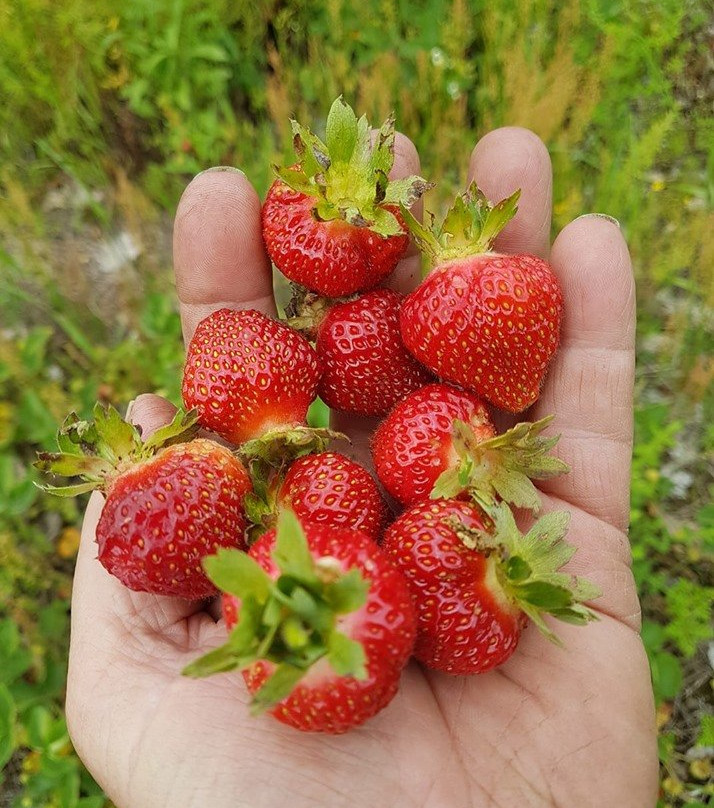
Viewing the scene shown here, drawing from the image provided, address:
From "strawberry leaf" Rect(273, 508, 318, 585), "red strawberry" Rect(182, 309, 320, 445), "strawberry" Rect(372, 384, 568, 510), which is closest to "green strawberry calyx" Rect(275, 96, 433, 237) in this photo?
"red strawberry" Rect(182, 309, 320, 445)

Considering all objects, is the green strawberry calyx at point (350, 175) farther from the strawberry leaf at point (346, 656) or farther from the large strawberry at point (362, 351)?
the strawberry leaf at point (346, 656)

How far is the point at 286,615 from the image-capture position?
131 centimetres

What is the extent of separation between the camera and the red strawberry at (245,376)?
1.91 metres

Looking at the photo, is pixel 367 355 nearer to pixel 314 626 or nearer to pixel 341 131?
pixel 341 131

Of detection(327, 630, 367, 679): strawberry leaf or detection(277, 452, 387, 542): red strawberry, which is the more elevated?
detection(327, 630, 367, 679): strawberry leaf

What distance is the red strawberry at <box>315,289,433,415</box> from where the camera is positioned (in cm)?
207

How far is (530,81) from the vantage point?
2.79 metres

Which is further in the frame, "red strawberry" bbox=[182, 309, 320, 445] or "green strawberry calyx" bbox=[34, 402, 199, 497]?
"red strawberry" bbox=[182, 309, 320, 445]

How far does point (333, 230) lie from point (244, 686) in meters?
1.14

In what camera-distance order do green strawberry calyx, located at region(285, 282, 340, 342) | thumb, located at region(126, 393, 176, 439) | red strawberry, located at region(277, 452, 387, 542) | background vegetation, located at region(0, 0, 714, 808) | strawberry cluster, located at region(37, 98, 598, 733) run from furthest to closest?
background vegetation, located at region(0, 0, 714, 808) → green strawberry calyx, located at region(285, 282, 340, 342) → thumb, located at region(126, 393, 176, 439) → red strawberry, located at region(277, 452, 387, 542) → strawberry cluster, located at region(37, 98, 598, 733)

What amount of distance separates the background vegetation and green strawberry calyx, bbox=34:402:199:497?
2.88ft

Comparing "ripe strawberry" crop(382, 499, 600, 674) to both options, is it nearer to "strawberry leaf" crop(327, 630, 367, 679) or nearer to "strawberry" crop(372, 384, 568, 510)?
"strawberry" crop(372, 384, 568, 510)

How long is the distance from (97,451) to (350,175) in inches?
36.4

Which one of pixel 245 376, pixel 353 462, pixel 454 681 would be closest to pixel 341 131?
pixel 245 376
